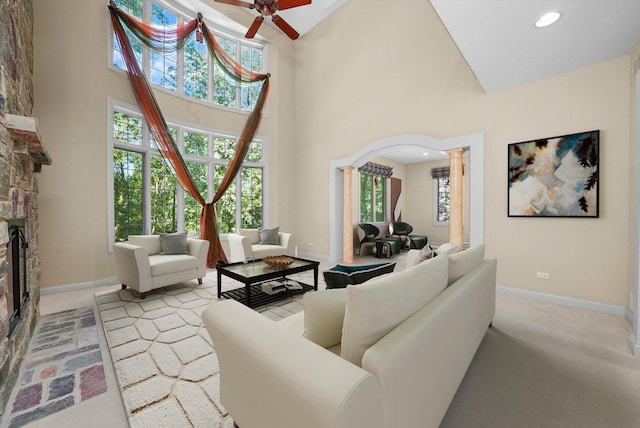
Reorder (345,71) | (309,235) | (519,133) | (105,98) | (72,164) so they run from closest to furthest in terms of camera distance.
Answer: (519,133) → (72,164) → (105,98) → (345,71) → (309,235)

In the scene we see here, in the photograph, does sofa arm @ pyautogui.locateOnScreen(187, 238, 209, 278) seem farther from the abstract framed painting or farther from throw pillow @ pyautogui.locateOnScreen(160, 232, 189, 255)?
the abstract framed painting

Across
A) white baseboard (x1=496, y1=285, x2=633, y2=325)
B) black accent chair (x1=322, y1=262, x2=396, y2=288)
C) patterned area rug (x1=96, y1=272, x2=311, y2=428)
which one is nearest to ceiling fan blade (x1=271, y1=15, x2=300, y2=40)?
black accent chair (x1=322, y1=262, x2=396, y2=288)

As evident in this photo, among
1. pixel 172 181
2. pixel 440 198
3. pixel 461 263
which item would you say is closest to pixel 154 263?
pixel 172 181

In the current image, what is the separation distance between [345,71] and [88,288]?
5707 millimetres

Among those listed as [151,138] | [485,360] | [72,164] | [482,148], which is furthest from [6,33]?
[482,148]

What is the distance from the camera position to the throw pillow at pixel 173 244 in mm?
3801

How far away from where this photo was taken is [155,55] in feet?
15.6

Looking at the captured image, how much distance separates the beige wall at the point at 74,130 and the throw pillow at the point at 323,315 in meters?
4.13

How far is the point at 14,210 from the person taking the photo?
1840mm

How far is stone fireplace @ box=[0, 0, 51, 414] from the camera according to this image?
5.10 ft

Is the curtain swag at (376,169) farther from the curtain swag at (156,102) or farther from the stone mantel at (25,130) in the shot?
the stone mantel at (25,130)

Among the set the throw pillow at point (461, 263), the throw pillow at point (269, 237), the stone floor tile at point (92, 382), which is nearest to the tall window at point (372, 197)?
the throw pillow at point (269, 237)

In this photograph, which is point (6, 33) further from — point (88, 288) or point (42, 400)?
point (88, 288)

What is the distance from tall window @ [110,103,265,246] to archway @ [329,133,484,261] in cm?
172
